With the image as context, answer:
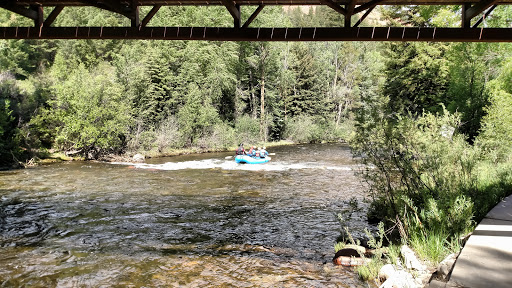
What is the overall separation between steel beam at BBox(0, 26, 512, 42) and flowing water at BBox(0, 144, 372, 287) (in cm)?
463

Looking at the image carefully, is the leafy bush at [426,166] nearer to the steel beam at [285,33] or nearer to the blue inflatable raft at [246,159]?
the steel beam at [285,33]

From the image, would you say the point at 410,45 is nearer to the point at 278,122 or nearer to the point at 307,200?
the point at 278,122

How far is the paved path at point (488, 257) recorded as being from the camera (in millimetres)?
3660

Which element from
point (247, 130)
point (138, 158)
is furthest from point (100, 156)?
point (247, 130)

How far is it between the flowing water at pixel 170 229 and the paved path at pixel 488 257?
6.98 ft

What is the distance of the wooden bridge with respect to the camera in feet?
22.7

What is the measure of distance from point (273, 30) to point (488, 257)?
548 centimetres

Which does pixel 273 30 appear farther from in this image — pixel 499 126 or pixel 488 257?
pixel 499 126

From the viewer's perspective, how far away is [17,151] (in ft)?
63.3

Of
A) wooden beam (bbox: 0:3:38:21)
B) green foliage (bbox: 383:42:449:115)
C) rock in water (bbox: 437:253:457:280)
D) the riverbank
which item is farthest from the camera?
green foliage (bbox: 383:42:449:115)

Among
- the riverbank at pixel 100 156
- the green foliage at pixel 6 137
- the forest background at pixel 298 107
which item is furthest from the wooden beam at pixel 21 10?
the riverbank at pixel 100 156

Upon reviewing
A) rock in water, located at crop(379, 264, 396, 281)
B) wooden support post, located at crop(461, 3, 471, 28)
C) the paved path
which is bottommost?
rock in water, located at crop(379, 264, 396, 281)

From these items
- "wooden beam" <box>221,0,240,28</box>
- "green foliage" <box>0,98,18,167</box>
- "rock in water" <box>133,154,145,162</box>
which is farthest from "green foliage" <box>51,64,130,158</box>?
"wooden beam" <box>221,0,240,28</box>

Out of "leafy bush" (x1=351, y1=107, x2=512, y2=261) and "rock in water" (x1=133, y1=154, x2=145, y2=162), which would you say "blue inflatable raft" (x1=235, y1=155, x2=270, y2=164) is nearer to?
"rock in water" (x1=133, y1=154, x2=145, y2=162)
